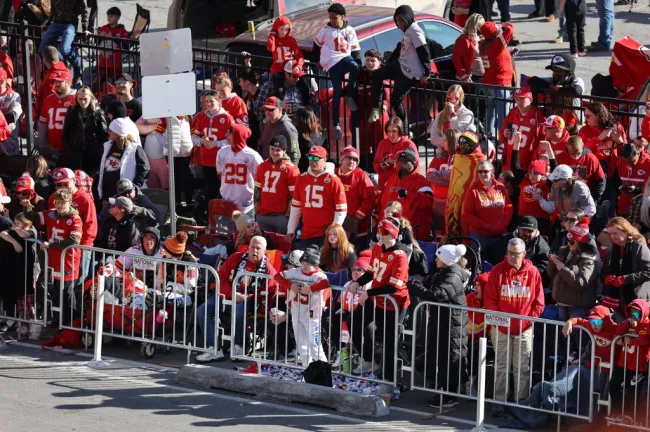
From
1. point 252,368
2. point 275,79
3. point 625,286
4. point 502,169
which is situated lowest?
point 252,368

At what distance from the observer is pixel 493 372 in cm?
1314

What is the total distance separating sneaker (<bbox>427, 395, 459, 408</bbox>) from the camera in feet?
43.5

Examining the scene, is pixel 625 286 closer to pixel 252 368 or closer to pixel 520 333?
pixel 520 333

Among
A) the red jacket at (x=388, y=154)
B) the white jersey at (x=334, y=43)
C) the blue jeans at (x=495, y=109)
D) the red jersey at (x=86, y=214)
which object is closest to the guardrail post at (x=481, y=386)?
the red jacket at (x=388, y=154)

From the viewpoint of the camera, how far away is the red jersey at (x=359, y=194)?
51.9ft

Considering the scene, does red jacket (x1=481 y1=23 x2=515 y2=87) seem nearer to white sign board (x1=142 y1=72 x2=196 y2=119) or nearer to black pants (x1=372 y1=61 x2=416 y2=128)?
black pants (x1=372 y1=61 x2=416 y2=128)

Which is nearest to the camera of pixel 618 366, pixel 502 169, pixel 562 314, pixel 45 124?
pixel 618 366

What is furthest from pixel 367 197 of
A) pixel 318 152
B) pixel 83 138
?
pixel 83 138

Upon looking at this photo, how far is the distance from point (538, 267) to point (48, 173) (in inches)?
248

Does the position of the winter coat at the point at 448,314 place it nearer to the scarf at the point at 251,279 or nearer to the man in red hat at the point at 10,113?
the scarf at the point at 251,279

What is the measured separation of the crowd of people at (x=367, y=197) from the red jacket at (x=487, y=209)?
0.05ft

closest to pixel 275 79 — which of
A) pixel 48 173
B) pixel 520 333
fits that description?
pixel 48 173

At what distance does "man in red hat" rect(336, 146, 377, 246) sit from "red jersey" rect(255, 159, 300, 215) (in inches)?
21.9

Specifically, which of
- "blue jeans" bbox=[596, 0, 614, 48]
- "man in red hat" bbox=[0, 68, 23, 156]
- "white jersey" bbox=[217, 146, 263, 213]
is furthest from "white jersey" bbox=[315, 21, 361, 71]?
"blue jeans" bbox=[596, 0, 614, 48]
